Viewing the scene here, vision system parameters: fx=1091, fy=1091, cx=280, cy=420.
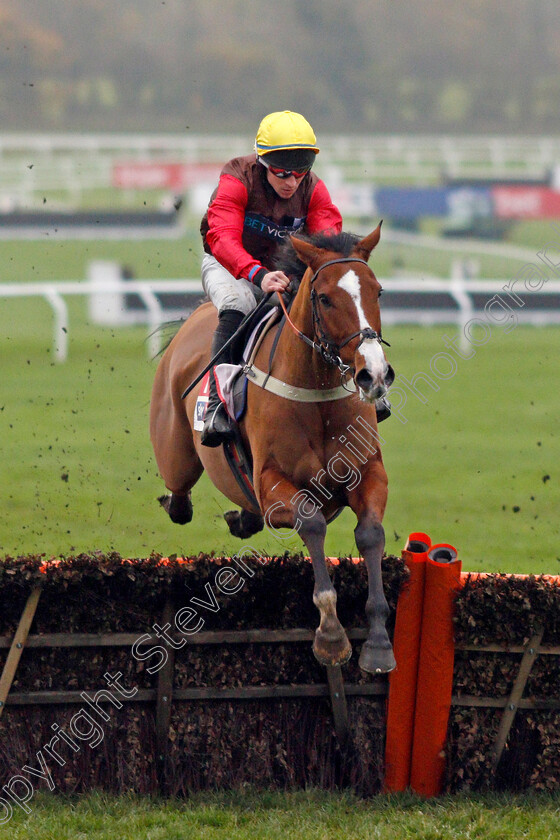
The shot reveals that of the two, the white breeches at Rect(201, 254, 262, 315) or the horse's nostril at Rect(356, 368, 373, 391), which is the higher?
the white breeches at Rect(201, 254, 262, 315)

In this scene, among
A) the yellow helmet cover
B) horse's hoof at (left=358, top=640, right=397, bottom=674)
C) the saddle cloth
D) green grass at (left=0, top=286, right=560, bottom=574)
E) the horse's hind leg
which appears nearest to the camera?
horse's hoof at (left=358, top=640, right=397, bottom=674)

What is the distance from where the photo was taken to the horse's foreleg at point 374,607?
3.56 metres

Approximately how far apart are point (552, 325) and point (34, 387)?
253 inches

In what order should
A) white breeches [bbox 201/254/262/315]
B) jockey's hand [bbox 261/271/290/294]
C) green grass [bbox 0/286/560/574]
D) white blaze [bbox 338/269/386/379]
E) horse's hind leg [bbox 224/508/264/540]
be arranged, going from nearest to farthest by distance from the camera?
white blaze [bbox 338/269/386/379], jockey's hand [bbox 261/271/290/294], white breeches [bbox 201/254/262/315], horse's hind leg [bbox 224/508/264/540], green grass [bbox 0/286/560/574]

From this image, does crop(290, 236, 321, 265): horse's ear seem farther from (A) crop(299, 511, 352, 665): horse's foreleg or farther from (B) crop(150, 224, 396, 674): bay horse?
(A) crop(299, 511, 352, 665): horse's foreleg

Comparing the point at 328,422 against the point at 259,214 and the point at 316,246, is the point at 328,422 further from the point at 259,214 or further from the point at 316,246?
the point at 259,214

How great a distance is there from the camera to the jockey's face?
4.41 meters

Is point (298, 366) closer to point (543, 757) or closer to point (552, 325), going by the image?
point (543, 757)

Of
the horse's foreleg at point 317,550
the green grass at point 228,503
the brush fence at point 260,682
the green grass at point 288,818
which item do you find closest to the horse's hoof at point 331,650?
the horse's foreleg at point 317,550

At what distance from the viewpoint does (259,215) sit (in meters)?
4.60


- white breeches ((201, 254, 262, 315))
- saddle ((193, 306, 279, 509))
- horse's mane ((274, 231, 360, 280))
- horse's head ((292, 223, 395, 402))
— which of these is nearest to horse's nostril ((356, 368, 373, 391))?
horse's head ((292, 223, 395, 402))

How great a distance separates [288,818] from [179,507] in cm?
241

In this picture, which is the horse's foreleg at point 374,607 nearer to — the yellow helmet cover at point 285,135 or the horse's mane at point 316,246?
the horse's mane at point 316,246

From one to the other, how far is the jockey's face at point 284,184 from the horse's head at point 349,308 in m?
0.61
